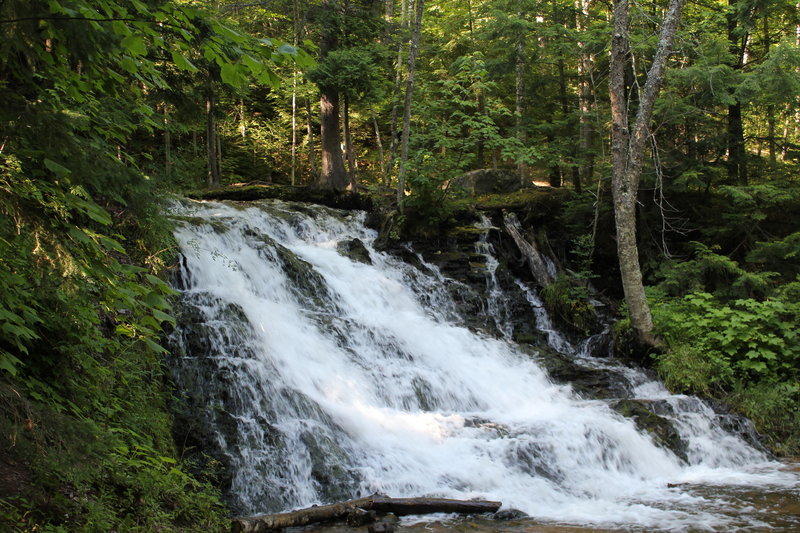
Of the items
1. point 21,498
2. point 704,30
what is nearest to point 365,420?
point 21,498

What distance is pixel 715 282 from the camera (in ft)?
38.4

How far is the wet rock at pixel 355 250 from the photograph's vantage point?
41.1 ft

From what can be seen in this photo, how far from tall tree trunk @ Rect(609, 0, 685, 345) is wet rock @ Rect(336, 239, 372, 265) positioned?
18.3ft

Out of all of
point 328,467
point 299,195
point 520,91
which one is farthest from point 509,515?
point 520,91

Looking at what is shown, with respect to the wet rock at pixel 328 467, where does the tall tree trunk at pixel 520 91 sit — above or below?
above

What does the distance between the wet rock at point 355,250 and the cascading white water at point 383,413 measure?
66.3 inches

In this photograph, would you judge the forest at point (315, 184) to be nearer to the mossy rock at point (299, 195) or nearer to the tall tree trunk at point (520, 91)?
the tall tree trunk at point (520, 91)

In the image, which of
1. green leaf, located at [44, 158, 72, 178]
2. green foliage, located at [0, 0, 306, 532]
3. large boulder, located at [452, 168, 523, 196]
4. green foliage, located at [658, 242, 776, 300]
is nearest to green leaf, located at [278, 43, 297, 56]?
green foliage, located at [0, 0, 306, 532]

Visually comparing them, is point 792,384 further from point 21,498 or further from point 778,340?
point 21,498

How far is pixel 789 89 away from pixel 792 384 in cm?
561

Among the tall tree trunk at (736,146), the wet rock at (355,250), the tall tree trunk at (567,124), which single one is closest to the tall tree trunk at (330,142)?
the wet rock at (355,250)

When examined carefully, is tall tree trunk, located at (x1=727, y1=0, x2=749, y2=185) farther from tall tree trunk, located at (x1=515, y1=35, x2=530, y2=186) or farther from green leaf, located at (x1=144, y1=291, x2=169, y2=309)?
green leaf, located at (x1=144, y1=291, x2=169, y2=309)

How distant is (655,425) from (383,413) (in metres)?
3.94

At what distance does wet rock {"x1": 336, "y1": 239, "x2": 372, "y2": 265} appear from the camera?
12.5m
